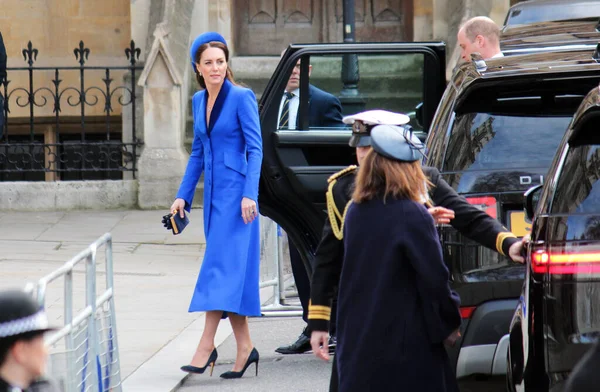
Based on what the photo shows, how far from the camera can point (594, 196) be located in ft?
14.0

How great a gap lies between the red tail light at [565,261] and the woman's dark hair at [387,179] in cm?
49

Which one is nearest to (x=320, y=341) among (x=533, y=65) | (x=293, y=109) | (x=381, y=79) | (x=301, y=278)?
(x=533, y=65)

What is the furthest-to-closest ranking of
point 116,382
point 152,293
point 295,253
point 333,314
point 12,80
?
point 12,80 → point 152,293 → point 295,253 → point 333,314 → point 116,382

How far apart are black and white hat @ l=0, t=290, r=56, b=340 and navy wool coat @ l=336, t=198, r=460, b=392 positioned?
1612 mm

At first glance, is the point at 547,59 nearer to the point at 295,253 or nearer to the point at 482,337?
the point at 482,337

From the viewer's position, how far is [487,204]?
5.71 m

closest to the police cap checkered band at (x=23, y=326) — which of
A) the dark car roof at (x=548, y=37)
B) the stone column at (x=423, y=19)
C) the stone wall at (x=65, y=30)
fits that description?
the dark car roof at (x=548, y=37)

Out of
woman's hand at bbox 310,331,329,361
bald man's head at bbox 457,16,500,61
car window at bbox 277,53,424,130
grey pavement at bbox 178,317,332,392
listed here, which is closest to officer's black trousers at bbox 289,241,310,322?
grey pavement at bbox 178,317,332,392

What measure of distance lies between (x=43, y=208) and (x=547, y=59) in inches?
397

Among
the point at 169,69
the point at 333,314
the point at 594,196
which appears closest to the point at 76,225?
the point at 169,69

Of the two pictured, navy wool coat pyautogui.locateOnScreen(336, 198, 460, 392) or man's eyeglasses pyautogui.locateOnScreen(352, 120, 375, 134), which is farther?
man's eyeglasses pyautogui.locateOnScreen(352, 120, 375, 134)

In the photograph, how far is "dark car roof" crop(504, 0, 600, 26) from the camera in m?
11.8

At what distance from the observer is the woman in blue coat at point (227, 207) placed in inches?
291

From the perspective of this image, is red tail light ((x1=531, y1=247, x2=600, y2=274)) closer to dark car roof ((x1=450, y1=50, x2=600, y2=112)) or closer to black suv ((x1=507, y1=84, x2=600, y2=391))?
black suv ((x1=507, y1=84, x2=600, y2=391))
